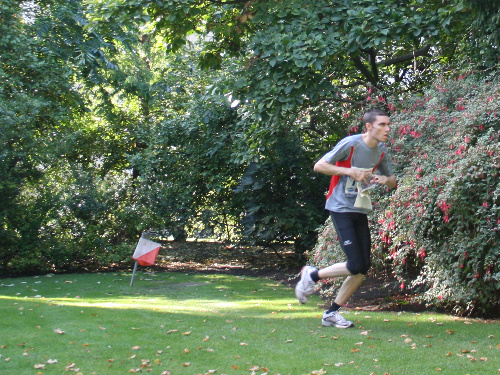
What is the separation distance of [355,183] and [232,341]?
196 centimetres

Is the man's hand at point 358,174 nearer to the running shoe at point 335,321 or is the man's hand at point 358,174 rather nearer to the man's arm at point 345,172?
the man's arm at point 345,172

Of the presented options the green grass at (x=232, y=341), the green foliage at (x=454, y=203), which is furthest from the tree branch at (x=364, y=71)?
the green grass at (x=232, y=341)

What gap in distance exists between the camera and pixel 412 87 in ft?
36.5

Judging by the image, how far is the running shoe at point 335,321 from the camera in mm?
5848

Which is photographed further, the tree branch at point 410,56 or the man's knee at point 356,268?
the tree branch at point 410,56

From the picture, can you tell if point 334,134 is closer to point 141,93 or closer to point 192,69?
point 192,69

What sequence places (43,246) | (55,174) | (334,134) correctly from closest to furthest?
(334,134) < (43,246) < (55,174)

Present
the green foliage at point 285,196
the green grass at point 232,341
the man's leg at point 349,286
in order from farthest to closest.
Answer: the green foliage at point 285,196 < the man's leg at point 349,286 < the green grass at point 232,341

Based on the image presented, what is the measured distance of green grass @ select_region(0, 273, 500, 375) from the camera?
14.8 feet

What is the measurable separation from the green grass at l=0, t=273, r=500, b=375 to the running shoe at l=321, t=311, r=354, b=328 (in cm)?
11

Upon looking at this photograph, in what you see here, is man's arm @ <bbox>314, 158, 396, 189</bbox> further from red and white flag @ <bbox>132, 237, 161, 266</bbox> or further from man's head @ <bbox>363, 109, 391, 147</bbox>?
red and white flag @ <bbox>132, 237, 161, 266</bbox>

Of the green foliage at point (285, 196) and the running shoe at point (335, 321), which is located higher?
the green foliage at point (285, 196)

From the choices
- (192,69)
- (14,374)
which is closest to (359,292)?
(14,374)

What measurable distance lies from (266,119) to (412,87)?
351cm
